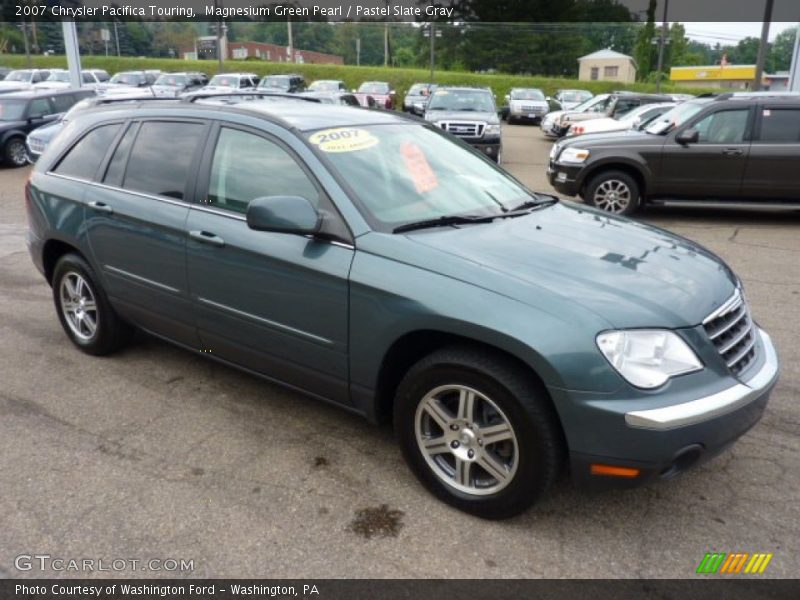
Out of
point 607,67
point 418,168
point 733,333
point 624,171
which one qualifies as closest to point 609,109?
point 624,171

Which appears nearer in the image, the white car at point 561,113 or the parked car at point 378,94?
the white car at point 561,113

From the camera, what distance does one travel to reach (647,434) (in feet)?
8.04

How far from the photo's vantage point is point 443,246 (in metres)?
2.96

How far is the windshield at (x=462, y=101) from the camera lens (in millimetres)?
14609

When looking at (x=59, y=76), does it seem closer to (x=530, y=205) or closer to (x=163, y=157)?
(x=163, y=157)

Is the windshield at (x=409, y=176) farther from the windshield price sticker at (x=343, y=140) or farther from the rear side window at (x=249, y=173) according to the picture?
the rear side window at (x=249, y=173)

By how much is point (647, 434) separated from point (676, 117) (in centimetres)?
834

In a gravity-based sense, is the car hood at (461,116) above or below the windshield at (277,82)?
below

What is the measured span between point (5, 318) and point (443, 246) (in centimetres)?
429

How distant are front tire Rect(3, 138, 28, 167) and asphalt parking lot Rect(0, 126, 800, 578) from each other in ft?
41.1

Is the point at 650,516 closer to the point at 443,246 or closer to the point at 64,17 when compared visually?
the point at 443,246

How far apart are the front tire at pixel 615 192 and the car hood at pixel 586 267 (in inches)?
248

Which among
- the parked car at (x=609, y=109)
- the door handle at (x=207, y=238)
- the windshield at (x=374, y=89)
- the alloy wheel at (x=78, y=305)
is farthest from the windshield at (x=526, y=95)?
the door handle at (x=207, y=238)
